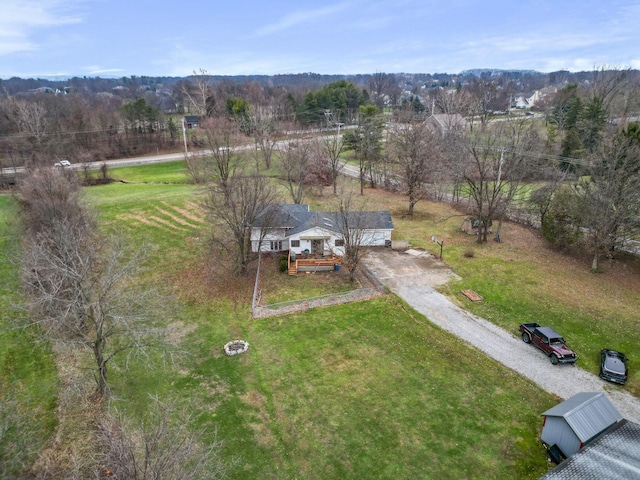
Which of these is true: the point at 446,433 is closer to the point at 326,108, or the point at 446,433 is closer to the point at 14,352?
the point at 14,352

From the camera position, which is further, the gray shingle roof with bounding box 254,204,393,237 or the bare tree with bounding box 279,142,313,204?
the bare tree with bounding box 279,142,313,204

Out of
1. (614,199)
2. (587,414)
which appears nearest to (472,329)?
(587,414)

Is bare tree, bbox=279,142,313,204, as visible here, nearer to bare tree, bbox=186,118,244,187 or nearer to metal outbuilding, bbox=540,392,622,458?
bare tree, bbox=186,118,244,187

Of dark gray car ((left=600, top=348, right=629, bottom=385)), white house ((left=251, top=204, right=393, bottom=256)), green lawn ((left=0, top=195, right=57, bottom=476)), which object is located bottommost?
green lawn ((left=0, top=195, right=57, bottom=476))

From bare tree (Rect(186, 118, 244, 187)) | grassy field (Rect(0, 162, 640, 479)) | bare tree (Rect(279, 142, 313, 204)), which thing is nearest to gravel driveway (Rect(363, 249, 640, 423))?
grassy field (Rect(0, 162, 640, 479))

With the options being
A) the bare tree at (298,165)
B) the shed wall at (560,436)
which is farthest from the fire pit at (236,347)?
the bare tree at (298,165)

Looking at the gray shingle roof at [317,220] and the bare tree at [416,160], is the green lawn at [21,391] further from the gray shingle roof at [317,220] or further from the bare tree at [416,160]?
the bare tree at [416,160]

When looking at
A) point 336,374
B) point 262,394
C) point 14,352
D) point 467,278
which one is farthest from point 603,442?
point 14,352
